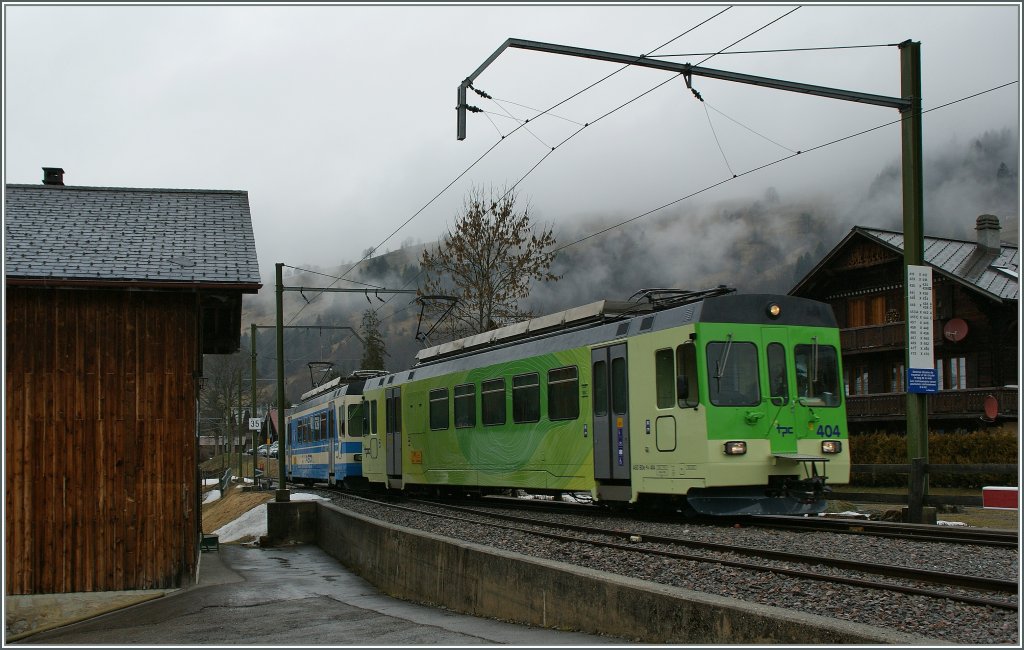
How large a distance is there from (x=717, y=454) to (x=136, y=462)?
7.12 metres

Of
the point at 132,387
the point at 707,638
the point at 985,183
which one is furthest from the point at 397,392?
the point at 985,183

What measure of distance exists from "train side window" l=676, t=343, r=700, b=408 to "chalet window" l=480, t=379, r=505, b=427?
18.5 ft

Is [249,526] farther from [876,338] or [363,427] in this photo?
[876,338]

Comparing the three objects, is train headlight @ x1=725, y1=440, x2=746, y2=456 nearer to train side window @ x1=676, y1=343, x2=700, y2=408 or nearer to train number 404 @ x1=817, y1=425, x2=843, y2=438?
train side window @ x1=676, y1=343, x2=700, y2=408

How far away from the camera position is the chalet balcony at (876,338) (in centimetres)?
3794

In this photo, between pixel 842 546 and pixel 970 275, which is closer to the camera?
pixel 842 546

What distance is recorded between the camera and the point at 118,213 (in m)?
15.5

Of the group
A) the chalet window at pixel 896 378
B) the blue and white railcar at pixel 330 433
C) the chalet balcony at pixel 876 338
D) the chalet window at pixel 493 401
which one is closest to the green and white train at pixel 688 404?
the chalet window at pixel 493 401

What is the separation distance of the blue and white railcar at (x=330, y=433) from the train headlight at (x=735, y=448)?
16.5 m

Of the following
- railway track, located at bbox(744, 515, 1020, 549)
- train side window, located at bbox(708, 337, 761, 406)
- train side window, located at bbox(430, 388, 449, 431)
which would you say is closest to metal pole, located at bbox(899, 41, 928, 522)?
railway track, located at bbox(744, 515, 1020, 549)

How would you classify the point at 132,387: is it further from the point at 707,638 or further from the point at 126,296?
the point at 707,638

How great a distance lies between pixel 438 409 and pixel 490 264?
15.2 metres

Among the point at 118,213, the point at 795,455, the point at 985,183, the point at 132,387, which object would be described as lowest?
the point at 795,455

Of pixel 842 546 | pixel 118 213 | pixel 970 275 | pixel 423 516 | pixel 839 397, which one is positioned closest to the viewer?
pixel 842 546
